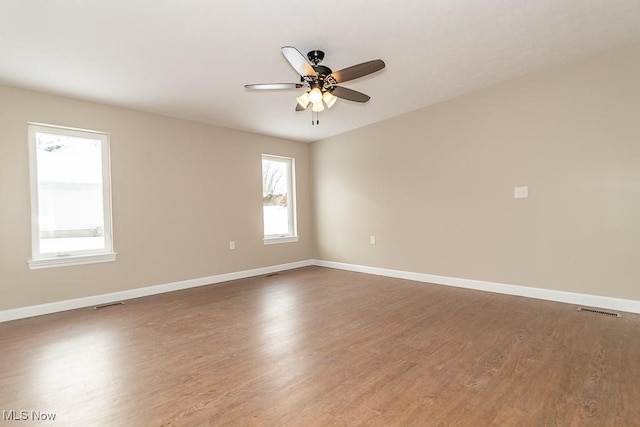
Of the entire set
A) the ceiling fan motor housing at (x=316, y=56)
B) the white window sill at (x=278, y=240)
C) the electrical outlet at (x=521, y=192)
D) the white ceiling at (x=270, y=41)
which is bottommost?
the white window sill at (x=278, y=240)

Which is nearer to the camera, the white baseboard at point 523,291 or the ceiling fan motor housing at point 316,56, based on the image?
the ceiling fan motor housing at point 316,56

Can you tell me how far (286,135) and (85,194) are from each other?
321 cm

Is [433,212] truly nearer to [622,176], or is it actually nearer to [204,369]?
[622,176]

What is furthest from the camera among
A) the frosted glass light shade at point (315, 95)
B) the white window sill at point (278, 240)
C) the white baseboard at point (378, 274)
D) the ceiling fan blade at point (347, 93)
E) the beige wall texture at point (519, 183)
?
the white window sill at point (278, 240)

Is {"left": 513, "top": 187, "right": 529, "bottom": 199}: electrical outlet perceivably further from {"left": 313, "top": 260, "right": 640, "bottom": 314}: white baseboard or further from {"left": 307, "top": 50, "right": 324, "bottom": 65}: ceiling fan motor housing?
{"left": 307, "top": 50, "right": 324, "bottom": 65}: ceiling fan motor housing

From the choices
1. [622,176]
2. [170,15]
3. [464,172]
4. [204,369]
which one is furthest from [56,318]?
[622,176]

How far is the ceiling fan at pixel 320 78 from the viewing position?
8.10ft

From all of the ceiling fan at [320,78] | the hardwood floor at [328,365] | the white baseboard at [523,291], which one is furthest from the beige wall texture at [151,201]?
the ceiling fan at [320,78]

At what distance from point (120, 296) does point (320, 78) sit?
3743 mm

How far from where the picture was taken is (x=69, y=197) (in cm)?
374

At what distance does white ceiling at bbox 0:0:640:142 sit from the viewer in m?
2.26

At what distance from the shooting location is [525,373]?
197cm

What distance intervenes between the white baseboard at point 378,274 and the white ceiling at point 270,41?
251 cm

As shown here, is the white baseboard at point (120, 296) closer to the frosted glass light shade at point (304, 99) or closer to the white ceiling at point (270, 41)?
the white ceiling at point (270, 41)
